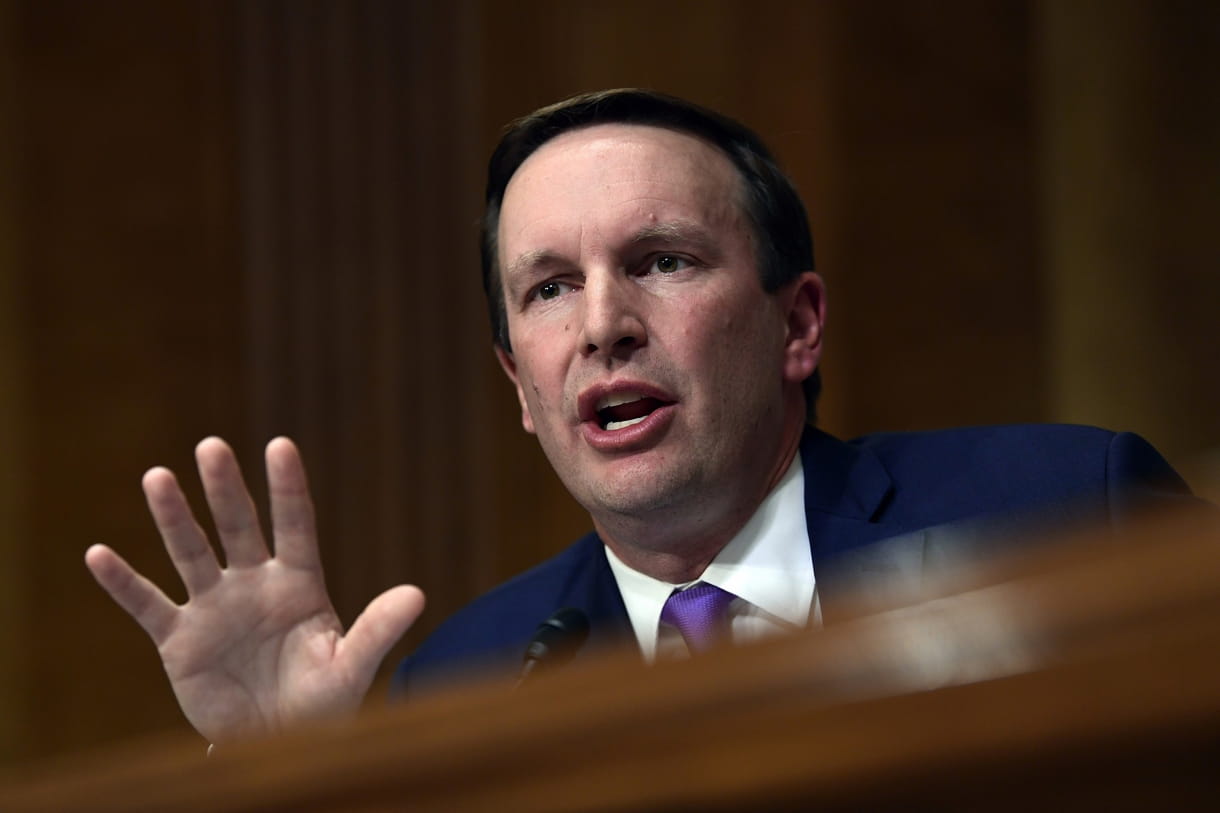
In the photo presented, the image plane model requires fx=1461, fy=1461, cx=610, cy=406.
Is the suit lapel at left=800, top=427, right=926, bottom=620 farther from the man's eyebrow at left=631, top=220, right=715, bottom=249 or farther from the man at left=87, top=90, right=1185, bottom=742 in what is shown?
the man's eyebrow at left=631, top=220, right=715, bottom=249

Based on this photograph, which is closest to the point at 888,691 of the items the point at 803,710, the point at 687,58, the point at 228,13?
the point at 803,710

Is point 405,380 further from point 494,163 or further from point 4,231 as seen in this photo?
point 494,163

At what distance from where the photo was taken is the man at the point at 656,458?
159 centimetres

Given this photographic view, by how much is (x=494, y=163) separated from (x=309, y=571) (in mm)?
558

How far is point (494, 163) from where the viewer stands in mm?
1835

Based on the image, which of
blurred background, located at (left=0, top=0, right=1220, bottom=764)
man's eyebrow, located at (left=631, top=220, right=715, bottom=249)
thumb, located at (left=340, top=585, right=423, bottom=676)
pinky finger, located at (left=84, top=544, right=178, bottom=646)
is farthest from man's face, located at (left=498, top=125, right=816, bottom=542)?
blurred background, located at (left=0, top=0, right=1220, bottom=764)

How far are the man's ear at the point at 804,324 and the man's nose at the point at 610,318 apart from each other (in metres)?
0.24

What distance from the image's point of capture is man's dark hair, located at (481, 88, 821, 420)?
173cm

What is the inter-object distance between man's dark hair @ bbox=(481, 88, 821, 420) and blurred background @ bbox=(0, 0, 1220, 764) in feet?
4.52

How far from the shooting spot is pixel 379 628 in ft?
5.68

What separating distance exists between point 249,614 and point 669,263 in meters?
0.66

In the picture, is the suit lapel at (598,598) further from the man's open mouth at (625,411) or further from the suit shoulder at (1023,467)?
the suit shoulder at (1023,467)

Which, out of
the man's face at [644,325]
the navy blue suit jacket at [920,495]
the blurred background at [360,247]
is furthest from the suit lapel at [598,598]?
the blurred background at [360,247]

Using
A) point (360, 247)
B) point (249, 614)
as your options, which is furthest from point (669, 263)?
point (360, 247)
